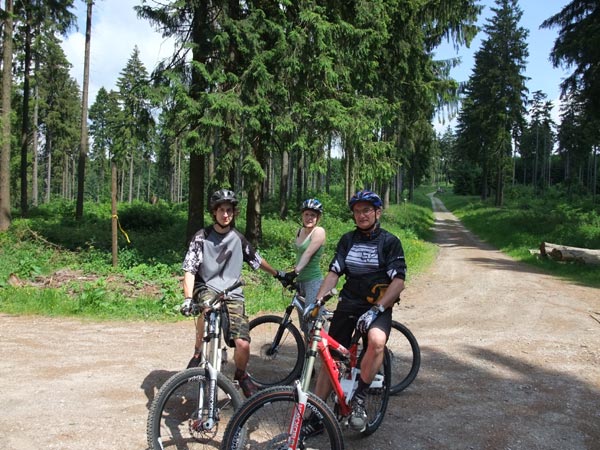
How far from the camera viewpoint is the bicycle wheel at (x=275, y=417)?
3.00 meters

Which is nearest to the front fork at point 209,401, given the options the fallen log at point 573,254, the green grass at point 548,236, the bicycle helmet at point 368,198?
the bicycle helmet at point 368,198

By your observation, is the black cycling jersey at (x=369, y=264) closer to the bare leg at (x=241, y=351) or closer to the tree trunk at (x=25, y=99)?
the bare leg at (x=241, y=351)

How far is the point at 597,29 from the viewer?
16922mm

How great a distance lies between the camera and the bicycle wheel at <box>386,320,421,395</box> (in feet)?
17.2

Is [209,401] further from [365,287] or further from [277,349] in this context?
[277,349]

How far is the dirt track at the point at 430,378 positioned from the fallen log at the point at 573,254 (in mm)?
4894

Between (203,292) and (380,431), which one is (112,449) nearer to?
(203,292)

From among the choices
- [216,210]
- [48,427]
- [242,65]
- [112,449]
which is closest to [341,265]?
[216,210]

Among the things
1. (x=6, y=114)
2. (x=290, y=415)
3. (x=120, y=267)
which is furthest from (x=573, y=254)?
(x=6, y=114)

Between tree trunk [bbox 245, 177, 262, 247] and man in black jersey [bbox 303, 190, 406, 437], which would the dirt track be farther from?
tree trunk [bbox 245, 177, 262, 247]

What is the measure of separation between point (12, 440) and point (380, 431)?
3121mm

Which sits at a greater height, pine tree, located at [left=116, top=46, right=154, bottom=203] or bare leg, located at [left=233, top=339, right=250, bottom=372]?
pine tree, located at [left=116, top=46, right=154, bottom=203]

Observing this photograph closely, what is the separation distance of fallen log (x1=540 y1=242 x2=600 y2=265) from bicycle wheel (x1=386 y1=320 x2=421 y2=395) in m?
11.3

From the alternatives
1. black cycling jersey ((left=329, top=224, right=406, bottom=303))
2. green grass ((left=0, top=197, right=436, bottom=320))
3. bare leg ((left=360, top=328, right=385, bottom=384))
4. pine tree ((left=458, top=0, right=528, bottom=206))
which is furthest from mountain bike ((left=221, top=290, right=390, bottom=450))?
pine tree ((left=458, top=0, right=528, bottom=206))
